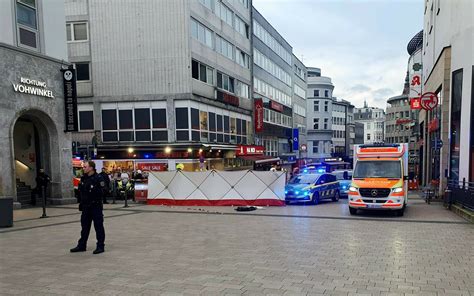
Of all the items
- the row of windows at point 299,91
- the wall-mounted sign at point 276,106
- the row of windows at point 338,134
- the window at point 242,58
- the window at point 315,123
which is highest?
the window at point 242,58

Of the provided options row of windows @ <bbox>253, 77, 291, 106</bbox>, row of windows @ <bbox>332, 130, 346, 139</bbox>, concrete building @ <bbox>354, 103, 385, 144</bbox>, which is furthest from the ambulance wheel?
concrete building @ <bbox>354, 103, 385, 144</bbox>

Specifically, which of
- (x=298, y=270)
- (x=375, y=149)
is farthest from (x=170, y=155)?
(x=298, y=270)

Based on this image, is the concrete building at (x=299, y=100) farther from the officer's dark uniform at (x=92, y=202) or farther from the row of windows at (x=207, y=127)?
the officer's dark uniform at (x=92, y=202)

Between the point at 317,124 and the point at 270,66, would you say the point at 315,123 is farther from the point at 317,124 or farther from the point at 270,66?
the point at 270,66

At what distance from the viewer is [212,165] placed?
93.2 feet

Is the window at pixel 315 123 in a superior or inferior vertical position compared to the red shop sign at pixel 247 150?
superior

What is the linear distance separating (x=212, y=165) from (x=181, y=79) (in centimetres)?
737

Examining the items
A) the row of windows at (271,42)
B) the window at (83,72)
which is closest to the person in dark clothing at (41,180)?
the window at (83,72)

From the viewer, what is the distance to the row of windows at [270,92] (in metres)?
39.4

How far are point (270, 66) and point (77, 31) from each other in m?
24.0

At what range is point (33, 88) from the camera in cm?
1560

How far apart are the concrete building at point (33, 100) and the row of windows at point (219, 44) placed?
35.2 ft

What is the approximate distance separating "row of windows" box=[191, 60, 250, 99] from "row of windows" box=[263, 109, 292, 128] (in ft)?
19.2

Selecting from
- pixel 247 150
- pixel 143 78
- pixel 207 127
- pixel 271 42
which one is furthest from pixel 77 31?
pixel 271 42
